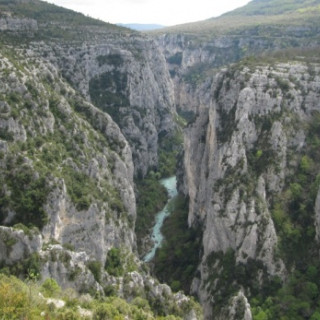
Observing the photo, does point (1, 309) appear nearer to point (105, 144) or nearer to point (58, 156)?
point (58, 156)

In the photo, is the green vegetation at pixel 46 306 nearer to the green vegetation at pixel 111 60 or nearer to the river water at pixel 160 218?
the river water at pixel 160 218

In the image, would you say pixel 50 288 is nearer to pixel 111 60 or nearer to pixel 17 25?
pixel 17 25

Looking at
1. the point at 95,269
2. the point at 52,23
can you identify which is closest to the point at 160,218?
the point at 95,269

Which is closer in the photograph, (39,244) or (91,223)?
(39,244)

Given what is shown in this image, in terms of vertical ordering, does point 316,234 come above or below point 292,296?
above

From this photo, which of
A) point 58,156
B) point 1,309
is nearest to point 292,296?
point 58,156

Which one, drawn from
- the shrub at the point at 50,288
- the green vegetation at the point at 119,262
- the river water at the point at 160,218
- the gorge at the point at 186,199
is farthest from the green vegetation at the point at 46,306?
the river water at the point at 160,218
